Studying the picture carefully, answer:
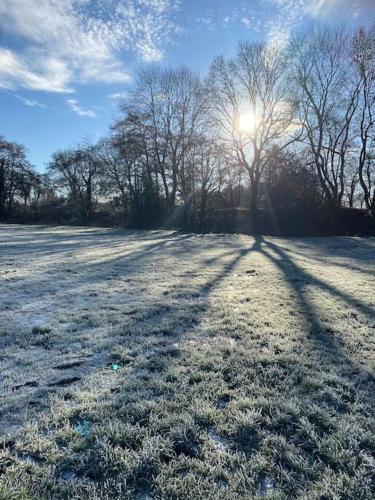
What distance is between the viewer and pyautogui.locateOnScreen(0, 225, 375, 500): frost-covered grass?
6.40 ft

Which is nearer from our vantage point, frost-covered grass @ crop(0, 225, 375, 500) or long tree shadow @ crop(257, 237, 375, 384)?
frost-covered grass @ crop(0, 225, 375, 500)

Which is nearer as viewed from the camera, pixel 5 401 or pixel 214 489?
pixel 214 489

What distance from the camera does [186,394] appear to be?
280 cm

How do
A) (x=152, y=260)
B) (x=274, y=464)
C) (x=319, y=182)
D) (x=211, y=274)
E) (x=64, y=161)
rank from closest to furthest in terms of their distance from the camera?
(x=274, y=464), (x=211, y=274), (x=152, y=260), (x=319, y=182), (x=64, y=161)

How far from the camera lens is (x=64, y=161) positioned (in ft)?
136

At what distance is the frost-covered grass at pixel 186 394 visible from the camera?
1952 mm

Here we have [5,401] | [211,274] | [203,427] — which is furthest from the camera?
[211,274]

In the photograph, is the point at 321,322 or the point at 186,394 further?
the point at 321,322

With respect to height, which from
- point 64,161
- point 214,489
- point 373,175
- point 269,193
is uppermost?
point 64,161

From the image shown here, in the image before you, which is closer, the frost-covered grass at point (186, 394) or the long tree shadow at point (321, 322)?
the frost-covered grass at point (186, 394)

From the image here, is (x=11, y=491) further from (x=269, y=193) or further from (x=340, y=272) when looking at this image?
(x=269, y=193)

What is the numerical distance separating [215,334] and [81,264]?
5714mm

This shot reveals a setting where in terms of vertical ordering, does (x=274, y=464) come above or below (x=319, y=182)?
below

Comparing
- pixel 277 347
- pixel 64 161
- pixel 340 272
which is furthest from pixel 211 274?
pixel 64 161
